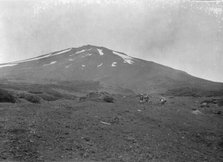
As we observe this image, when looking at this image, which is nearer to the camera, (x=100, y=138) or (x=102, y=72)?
(x=100, y=138)

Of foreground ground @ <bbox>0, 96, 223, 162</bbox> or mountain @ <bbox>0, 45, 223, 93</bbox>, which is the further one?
mountain @ <bbox>0, 45, 223, 93</bbox>

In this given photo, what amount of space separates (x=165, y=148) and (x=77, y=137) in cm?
494

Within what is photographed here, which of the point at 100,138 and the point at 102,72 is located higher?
the point at 100,138

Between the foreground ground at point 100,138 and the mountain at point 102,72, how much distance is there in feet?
252

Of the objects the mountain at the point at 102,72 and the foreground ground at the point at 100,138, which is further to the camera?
the mountain at the point at 102,72

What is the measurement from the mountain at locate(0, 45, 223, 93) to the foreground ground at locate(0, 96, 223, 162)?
76.7m

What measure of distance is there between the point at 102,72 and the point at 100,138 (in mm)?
115351

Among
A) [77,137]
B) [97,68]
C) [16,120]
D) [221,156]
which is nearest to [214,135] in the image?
[221,156]

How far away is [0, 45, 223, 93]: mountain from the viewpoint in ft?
350

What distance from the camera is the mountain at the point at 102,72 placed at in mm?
106688

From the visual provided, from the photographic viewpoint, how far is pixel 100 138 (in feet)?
51.4

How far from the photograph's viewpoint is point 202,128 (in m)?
23.8

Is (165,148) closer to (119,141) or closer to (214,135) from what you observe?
(119,141)

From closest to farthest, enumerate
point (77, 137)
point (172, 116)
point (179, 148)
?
point (77, 137) < point (179, 148) < point (172, 116)
